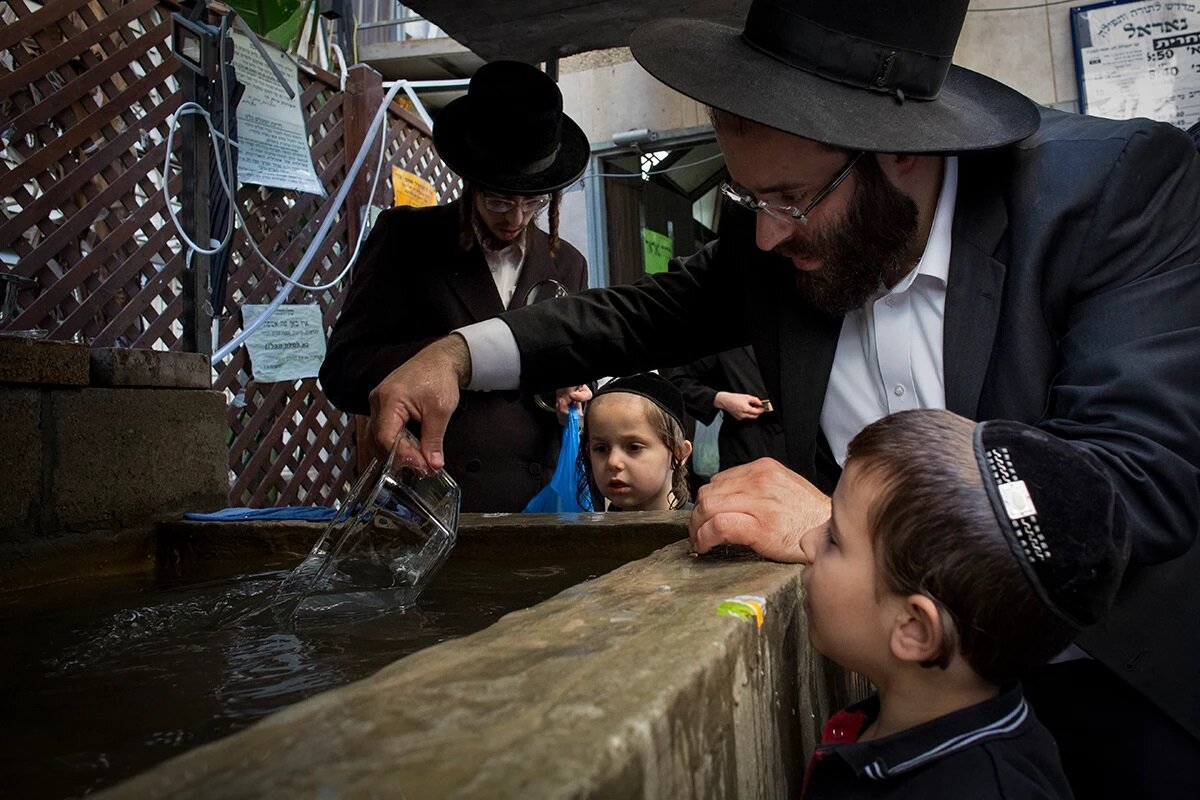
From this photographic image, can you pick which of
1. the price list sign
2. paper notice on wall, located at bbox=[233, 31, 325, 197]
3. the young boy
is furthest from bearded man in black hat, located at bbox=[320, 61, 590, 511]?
the price list sign

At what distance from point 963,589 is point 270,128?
436 centimetres

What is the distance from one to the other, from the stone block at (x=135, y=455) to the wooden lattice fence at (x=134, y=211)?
862 mm

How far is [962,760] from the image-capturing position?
1.08 m

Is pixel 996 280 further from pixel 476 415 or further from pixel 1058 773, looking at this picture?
pixel 476 415

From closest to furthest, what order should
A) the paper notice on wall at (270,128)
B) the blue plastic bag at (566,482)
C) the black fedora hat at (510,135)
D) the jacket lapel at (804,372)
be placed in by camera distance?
the jacket lapel at (804,372) → the black fedora hat at (510,135) → the blue plastic bag at (566,482) → the paper notice on wall at (270,128)

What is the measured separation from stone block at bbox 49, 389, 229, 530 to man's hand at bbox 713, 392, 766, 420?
1849 mm

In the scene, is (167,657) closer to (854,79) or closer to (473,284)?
(854,79)

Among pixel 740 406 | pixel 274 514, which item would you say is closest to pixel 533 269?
pixel 740 406

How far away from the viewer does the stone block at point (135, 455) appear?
2.50 metres

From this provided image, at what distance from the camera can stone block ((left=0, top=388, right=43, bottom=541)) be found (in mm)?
2312

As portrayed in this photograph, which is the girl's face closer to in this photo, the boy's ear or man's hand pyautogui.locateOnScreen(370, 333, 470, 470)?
man's hand pyautogui.locateOnScreen(370, 333, 470, 470)

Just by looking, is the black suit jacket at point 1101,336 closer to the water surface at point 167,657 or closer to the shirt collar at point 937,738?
the shirt collar at point 937,738

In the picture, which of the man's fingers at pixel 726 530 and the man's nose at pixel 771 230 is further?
the man's nose at pixel 771 230

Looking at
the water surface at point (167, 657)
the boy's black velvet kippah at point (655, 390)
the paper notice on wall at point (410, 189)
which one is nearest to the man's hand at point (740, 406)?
the boy's black velvet kippah at point (655, 390)
